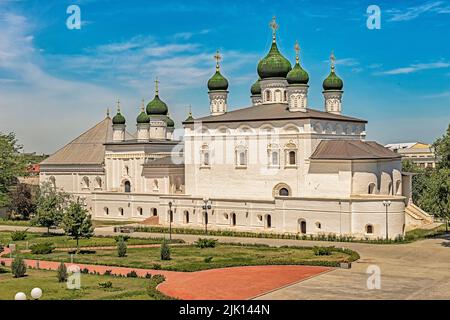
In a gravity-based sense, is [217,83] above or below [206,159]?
above

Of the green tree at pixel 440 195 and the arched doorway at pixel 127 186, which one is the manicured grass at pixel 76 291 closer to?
the green tree at pixel 440 195

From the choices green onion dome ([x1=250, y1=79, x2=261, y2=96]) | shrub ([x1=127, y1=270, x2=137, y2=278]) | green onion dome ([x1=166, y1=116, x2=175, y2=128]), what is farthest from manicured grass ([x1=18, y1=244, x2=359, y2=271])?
green onion dome ([x1=166, y1=116, x2=175, y2=128])

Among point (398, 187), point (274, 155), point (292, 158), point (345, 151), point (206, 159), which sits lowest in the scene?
point (398, 187)

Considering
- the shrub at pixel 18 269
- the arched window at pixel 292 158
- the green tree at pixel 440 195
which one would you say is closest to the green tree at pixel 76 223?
the shrub at pixel 18 269

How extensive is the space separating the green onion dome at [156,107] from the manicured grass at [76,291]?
92.6ft

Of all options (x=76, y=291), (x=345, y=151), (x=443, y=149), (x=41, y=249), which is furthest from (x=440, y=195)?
(x=41, y=249)

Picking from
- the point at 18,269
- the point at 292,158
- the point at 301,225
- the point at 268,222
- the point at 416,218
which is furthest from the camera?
the point at 416,218

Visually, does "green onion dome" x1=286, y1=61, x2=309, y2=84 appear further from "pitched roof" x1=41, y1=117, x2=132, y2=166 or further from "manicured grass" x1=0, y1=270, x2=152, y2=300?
"manicured grass" x1=0, y1=270, x2=152, y2=300

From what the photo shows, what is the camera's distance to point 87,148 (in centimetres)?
5781

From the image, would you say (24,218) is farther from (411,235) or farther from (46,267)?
(411,235)

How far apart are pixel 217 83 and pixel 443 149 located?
801 inches

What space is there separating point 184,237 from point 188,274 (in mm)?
13272

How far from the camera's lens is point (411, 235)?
3784cm

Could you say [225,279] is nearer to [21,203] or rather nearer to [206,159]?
[206,159]
